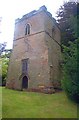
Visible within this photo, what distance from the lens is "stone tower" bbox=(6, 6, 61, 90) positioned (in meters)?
23.9

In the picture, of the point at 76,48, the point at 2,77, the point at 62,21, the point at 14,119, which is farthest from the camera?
the point at 2,77

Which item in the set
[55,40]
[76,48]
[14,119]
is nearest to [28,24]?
[55,40]

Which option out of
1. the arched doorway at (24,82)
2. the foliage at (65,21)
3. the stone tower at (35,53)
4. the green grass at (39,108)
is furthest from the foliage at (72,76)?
the foliage at (65,21)

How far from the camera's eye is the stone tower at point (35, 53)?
78.4ft

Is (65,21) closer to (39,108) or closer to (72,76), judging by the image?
(72,76)

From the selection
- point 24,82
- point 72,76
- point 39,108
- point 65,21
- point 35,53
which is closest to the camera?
point 39,108

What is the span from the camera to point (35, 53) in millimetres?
25250

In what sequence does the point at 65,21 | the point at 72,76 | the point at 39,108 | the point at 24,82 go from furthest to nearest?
1. the point at 65,21
2. the point at 24,82
3. the point at 72,76
4. the point at 39,108

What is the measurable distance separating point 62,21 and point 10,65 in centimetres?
1095

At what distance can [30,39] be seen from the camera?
87.2 feet

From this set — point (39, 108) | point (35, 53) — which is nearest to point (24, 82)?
point (35, 53)

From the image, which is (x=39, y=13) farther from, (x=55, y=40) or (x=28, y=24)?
(x=55, y=40)

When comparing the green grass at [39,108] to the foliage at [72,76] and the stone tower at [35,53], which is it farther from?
the stone tower at [35,53]

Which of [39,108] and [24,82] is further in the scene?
[24,82]
